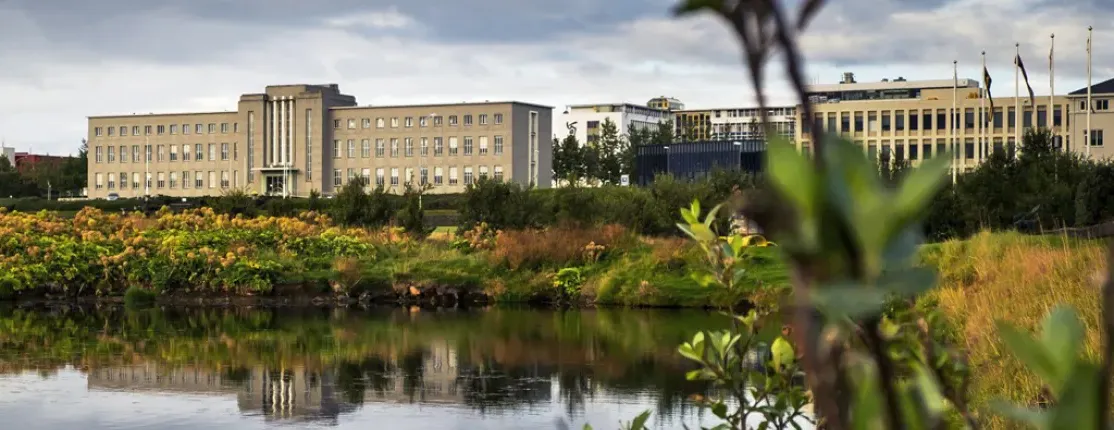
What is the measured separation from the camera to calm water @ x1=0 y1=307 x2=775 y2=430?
11.3 meters

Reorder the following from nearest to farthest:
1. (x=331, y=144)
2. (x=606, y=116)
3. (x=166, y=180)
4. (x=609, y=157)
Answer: (x=609, y=157) < (x=331, y=144) < (x=166, y=180) < (x=606, y=116)

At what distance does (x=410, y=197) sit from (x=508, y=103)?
6338cm

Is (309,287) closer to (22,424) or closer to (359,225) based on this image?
(359,225)

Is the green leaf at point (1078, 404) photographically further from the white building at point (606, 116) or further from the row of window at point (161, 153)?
the white building at point (606, 116)

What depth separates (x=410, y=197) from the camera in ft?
100

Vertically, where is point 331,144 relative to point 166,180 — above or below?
above

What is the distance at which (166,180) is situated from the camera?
338 feet

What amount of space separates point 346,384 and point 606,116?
475ft

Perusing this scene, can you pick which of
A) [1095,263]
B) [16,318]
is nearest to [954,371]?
[1095,263]

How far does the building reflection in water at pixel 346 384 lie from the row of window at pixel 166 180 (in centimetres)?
8764

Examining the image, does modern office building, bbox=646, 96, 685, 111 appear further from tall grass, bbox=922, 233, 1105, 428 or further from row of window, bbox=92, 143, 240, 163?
tall grass, bbox=922, 233, 1105, 428

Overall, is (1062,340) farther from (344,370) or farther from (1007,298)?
(344,370)

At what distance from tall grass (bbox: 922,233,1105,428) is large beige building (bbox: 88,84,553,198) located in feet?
251

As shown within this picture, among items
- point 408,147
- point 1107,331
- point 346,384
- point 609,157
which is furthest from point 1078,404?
point 408,147
